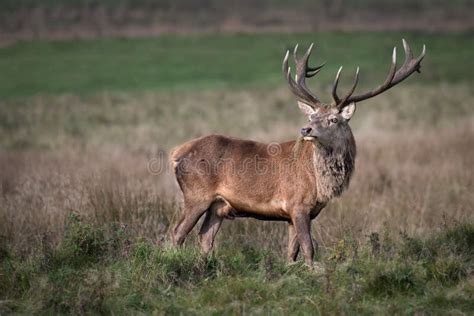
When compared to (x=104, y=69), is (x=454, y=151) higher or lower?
lower

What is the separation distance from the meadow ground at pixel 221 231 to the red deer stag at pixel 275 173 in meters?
0.42

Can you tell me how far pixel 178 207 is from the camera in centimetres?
997

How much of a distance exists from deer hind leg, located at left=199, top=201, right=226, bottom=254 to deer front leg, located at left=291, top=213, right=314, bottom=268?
88 centimetres

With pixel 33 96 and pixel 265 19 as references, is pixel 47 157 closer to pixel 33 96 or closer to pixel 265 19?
pixel 33 96

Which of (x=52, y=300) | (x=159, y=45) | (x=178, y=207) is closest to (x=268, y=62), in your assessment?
(x=159, y=45)

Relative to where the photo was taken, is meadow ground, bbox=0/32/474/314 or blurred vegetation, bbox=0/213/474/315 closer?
blurred vegetation, bbox=0/213/474/315

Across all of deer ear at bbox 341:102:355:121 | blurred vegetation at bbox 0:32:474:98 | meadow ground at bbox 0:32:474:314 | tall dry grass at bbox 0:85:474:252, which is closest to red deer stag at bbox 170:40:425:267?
deer ear at bbox 341:102:355:121

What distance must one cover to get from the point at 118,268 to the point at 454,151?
31.8 feet

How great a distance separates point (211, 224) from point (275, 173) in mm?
883

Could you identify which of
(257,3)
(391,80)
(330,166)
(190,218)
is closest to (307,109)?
(330,166)

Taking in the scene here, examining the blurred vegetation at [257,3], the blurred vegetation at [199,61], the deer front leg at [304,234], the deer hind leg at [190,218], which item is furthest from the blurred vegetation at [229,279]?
the blurred vegetation at [257,3]

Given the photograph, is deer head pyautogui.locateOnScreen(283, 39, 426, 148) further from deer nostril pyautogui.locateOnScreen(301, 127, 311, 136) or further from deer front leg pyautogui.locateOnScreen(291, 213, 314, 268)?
deer front leg pyautogui.locateOnScreen(291, 213, 314, 268)

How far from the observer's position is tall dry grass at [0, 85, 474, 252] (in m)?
9.76

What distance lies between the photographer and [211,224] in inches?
346
